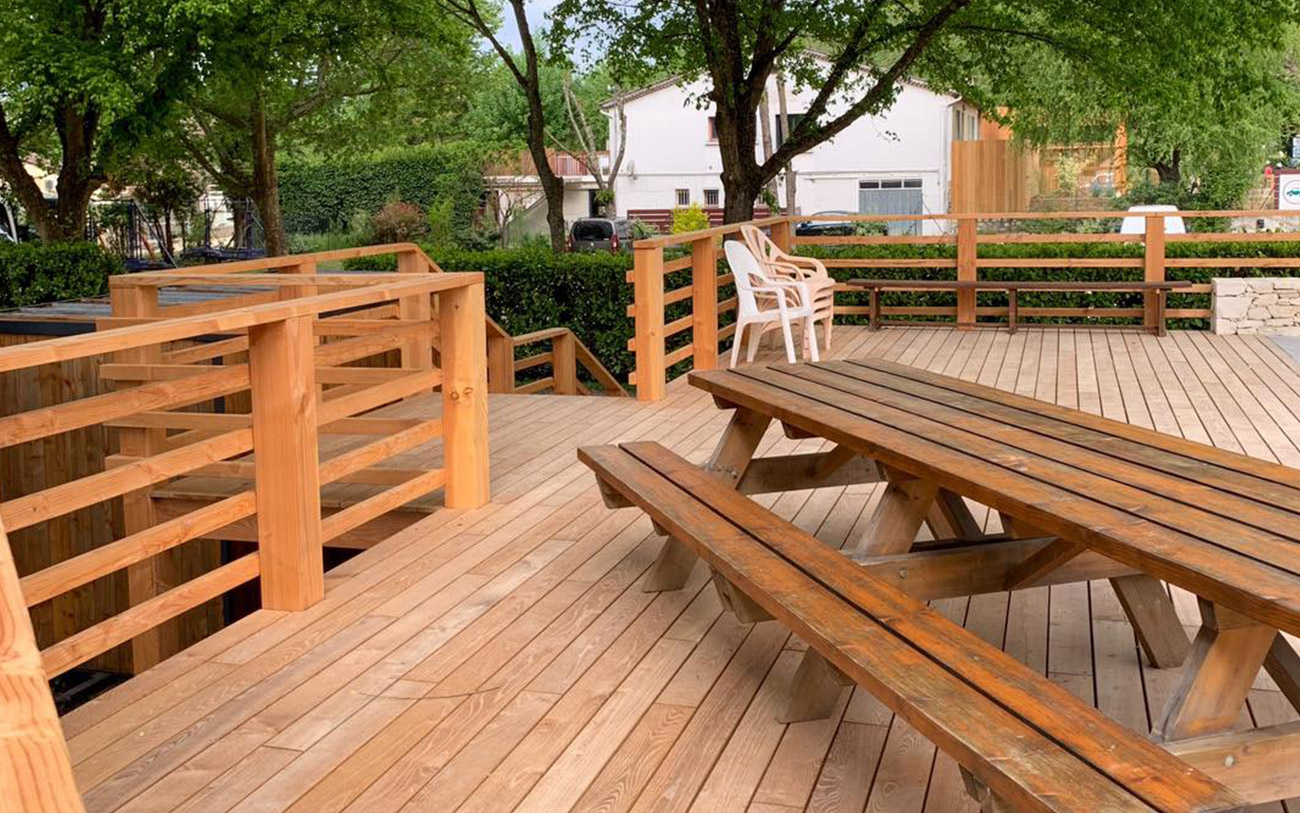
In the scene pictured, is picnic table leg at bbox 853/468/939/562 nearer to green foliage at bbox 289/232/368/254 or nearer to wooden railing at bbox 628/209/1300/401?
wooden railing at bbox 628/209/1300/401

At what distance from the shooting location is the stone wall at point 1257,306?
1109 cm

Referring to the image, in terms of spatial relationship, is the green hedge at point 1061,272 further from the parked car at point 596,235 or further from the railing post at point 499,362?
the parked car at point 596,235

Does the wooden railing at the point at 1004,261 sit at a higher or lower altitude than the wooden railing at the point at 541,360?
higher

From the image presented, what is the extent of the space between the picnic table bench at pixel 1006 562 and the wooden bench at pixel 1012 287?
6903mm

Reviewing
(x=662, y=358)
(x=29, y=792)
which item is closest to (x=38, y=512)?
(x=29, y=792)

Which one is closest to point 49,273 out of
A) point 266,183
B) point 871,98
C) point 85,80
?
point 85,80

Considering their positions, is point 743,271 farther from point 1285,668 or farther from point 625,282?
point 1285,668

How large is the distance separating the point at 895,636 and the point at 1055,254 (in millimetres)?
9925

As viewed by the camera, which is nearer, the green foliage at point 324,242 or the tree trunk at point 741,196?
the tree trunk at point 741,196

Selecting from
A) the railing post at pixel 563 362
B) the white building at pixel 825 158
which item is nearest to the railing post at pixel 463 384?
the railing post at pixel 563 362

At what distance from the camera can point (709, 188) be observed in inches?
1490

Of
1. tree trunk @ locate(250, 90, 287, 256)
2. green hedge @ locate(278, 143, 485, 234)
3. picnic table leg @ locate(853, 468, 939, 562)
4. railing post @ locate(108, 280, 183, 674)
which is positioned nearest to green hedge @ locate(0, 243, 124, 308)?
railing post @ locate(108, 280, 183, 674)

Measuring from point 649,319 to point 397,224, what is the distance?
2379 centimetres

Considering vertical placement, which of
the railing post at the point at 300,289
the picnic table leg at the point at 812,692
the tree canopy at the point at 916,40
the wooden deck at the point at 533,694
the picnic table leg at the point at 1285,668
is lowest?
the wooden deck at the point at 533,694
